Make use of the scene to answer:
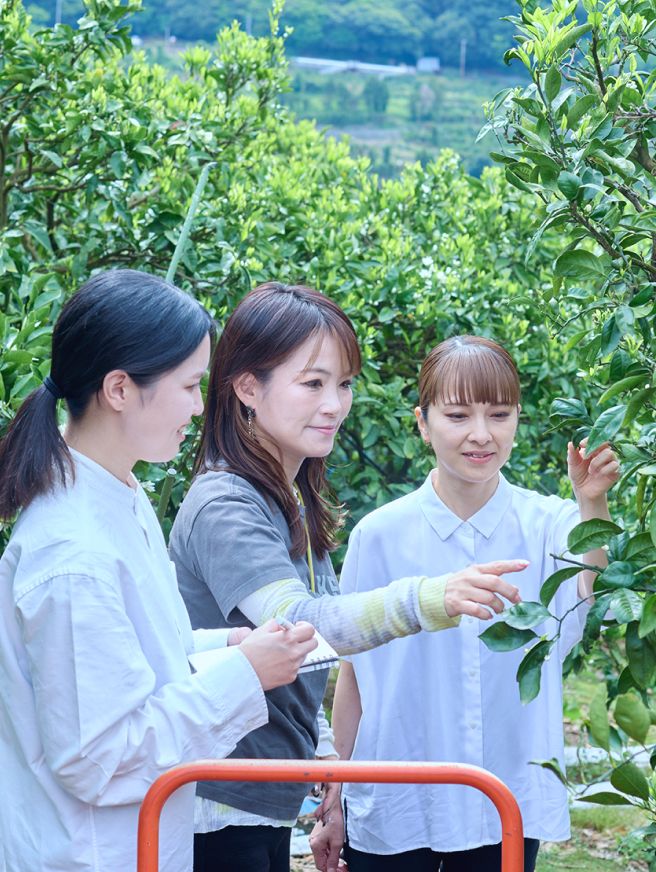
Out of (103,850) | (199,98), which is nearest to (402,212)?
(199,98)

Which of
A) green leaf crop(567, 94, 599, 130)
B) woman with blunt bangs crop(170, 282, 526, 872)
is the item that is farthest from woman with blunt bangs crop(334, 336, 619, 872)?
green leaf crop(567, 94, 599, 130)

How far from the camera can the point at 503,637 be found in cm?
207

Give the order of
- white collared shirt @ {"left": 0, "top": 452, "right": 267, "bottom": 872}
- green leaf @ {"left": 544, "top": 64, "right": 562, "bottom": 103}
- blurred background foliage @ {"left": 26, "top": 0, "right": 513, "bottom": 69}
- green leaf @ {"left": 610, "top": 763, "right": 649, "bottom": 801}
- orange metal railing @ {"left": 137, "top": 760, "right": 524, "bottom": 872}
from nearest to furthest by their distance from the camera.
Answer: white collared shirt @ {"left": 0, "top": 452, "right": 267, "bottom": 872}
orange metal railing @ {"left": 137, "top": 760, "right": 524, "bottom": 872}
green leaf @ {"left": 610, "top": 763, "right": 649, "bottom": 801}
green leaf @ {"left": 544, "top": 64, "right": 562, "bottom": 103}
blurred background foliage @ {"left": 26, "top": 0, "right": 513, "bottom": 69}

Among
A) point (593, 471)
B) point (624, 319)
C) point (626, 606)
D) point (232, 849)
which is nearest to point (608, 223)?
point (624, 319)

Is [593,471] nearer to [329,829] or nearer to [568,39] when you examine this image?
[568,39]

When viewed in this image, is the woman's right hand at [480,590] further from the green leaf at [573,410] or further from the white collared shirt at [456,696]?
the white collared shirt at [456,696]

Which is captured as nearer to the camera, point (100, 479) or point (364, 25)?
point (100, 479)

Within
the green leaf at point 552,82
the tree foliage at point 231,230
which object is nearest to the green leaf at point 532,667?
the green leaf at point 552,82

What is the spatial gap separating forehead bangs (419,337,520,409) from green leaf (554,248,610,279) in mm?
584

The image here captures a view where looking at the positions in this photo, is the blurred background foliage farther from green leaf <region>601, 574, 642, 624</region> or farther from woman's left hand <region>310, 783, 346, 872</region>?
green leaf <region>601, 574, 642, 624</region>

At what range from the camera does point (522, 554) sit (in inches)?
106

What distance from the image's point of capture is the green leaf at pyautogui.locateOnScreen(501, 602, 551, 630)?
203 centimetres

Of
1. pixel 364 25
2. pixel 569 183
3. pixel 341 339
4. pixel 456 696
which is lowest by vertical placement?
pixel 456 696

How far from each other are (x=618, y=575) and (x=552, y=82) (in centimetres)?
82
